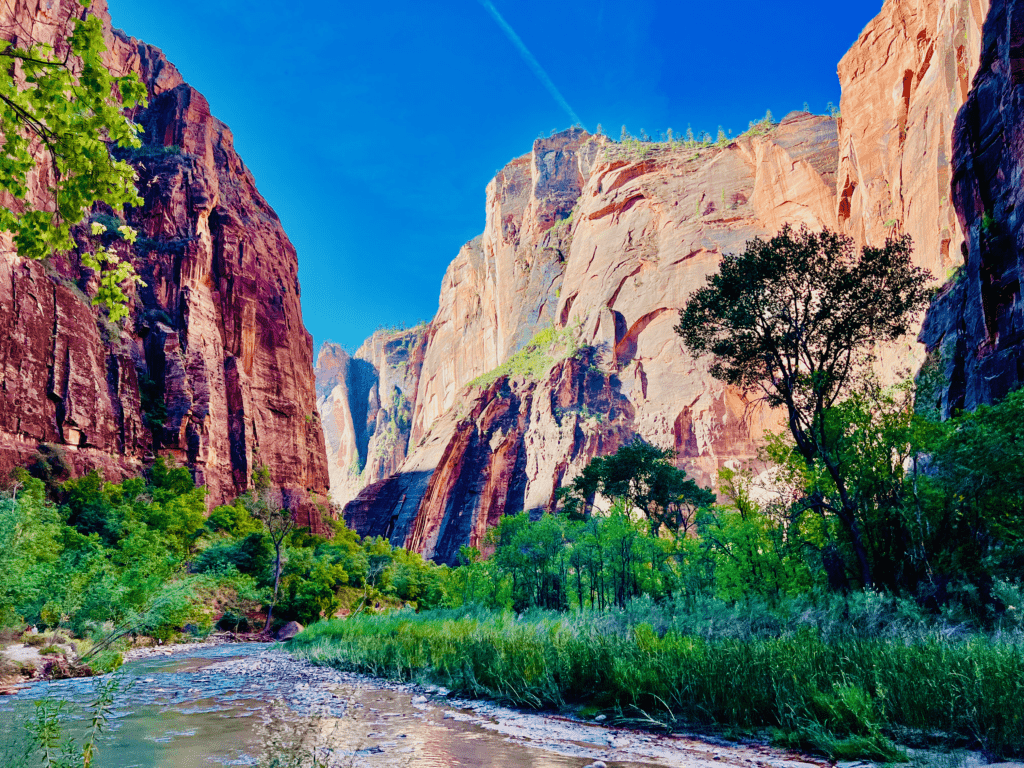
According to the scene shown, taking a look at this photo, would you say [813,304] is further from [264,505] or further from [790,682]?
[264,505]

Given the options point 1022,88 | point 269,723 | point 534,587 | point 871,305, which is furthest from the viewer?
point 534,587

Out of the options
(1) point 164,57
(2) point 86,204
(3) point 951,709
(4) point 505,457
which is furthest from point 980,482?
(1) point 164,57

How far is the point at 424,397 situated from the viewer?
134 meters

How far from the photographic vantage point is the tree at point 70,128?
14.0 feet

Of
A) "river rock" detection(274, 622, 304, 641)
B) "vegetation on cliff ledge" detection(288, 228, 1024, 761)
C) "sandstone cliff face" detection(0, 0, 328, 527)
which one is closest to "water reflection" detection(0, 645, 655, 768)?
"vegetation on cliff ledge" detection(288, 228, 1024, 761)

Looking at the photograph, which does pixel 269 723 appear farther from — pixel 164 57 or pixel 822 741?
pixel 164 57

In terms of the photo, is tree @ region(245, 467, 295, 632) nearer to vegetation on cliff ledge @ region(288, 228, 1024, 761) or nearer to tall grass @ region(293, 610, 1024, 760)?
vegetation on cliff ledge @ region(288, 228, 1024, 761)

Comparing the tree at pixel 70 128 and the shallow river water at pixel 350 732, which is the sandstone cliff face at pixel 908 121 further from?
the tree at pixel 70 128

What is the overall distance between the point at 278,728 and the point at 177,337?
6671 centimetres

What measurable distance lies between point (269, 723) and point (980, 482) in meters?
17.5

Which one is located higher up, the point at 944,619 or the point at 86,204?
the point at 86,204

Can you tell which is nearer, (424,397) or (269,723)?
(269,723)

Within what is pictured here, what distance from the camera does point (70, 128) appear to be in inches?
177

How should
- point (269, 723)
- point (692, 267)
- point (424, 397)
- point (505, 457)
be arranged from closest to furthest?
1. point (269, 723)
2. point (692, 267)
3. point (505, 457)
4. point (424, 397)
